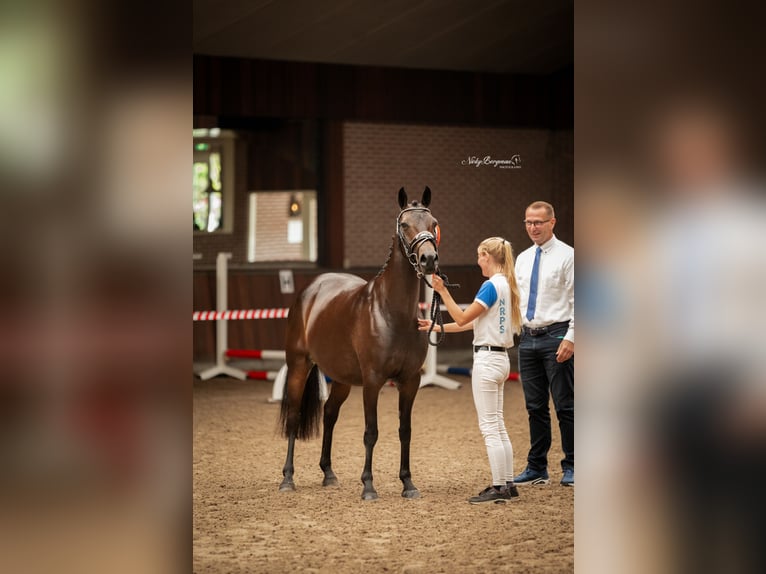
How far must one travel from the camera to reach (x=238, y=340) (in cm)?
1180

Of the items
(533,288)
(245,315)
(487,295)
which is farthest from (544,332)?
(245,315)

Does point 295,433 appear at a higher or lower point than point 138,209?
lower

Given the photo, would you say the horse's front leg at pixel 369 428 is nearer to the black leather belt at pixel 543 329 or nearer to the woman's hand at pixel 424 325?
the woman's hand at pixel 424 325

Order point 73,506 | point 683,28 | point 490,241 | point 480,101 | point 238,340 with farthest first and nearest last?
1. point 480,101
2. point 238,340
3. point 490,241
4. point 683,28
5. point 73,506

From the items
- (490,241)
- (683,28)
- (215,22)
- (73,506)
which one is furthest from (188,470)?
(215,22)

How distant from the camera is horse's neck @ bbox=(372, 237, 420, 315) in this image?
192 inches

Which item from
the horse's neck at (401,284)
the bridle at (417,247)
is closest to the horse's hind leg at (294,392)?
the horse's neck at (401,284)

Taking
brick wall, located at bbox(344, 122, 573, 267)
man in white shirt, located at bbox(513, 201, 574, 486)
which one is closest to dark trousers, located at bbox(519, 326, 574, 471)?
man in white shirt, located at bbox(513, 201, 574, 486)

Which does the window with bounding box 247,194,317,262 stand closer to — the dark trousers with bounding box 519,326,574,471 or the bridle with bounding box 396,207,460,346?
the dark trousers with bounding box 519,326,574,471

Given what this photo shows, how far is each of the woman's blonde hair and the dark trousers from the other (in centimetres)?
47

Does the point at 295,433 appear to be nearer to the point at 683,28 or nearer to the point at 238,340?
the point at 683,28

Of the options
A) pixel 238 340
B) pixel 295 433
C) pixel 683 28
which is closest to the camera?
pixel 683 28

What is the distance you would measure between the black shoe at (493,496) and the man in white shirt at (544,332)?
494mm

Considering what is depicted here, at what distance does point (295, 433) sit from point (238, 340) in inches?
253
